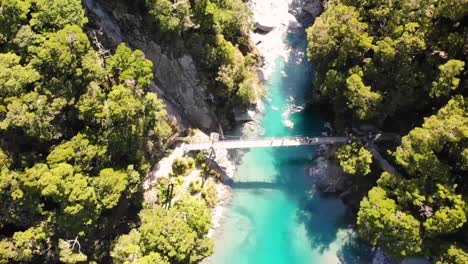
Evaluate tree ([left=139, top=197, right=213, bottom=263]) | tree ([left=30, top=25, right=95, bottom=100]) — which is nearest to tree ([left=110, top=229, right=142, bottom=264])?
tree ([left=139, top=197, right=213, bottom=263])

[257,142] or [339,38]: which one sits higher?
[339,38]

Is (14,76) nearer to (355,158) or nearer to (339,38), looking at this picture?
(339,38)

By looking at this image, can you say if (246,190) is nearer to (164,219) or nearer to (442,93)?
(164,219)

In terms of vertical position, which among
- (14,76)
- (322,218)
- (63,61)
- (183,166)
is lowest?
(322,218)

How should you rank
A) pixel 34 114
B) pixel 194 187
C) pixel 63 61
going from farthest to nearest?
pixel 194 187
pixel 63 61
pixel 34 114

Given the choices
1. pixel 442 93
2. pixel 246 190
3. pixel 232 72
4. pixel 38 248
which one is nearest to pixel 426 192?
pixel 442 93

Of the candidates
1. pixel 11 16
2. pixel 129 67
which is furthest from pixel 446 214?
pixel 11 16

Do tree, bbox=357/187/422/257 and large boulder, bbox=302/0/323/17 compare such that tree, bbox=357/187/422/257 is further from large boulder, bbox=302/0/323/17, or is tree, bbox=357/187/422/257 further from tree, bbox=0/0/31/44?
tree, bbox=0/0/31/44
